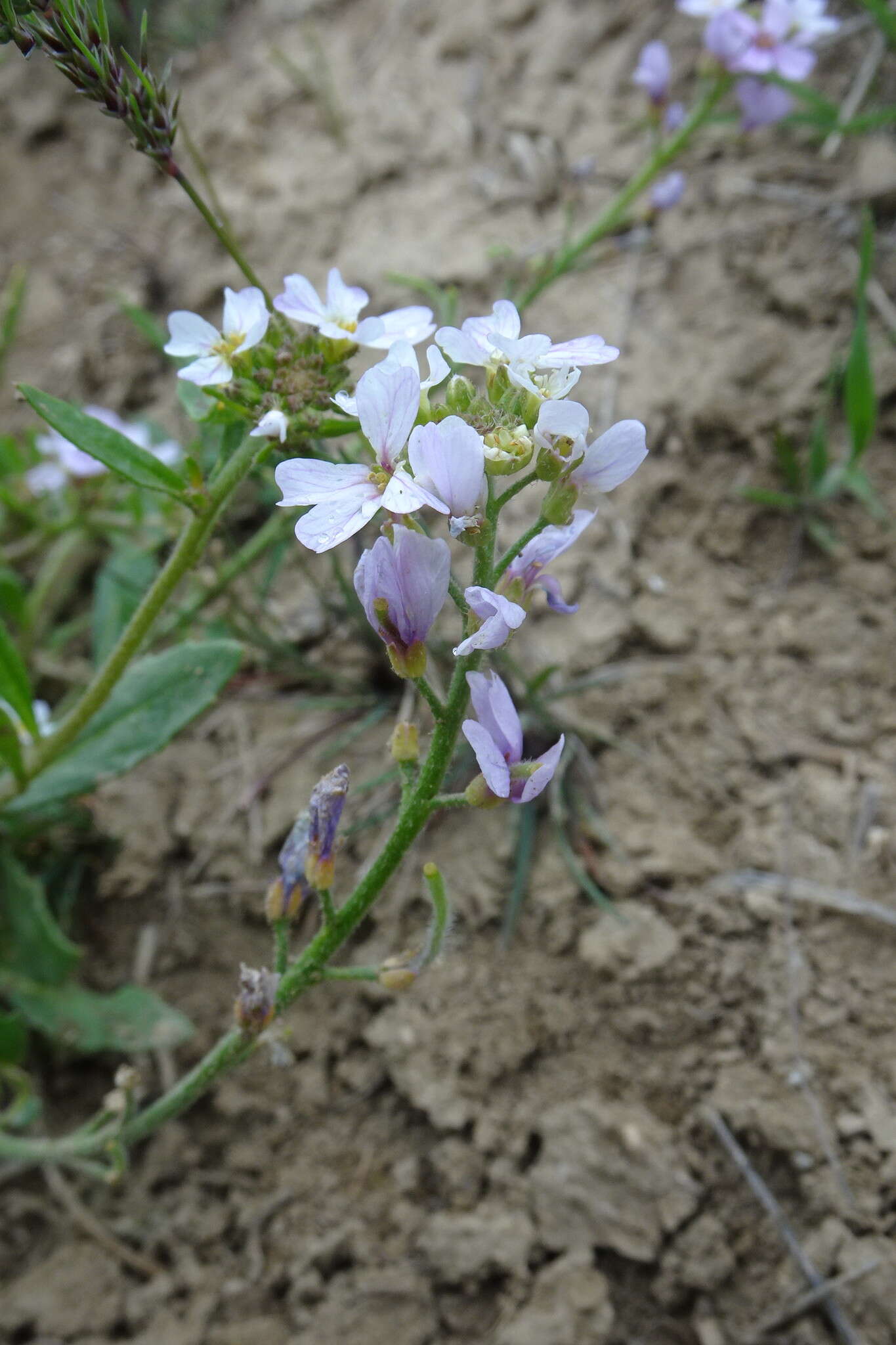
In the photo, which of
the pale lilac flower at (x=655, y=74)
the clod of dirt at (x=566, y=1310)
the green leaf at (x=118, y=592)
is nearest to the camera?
the clod of dirt at (x=566, y=1310)

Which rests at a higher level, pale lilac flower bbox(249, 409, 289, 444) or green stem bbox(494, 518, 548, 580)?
pale lilac flower bbox(249, 409, 289, 444)

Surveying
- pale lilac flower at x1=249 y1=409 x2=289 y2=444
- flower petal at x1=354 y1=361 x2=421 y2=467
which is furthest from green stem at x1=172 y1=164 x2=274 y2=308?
flower petal at x1=354 y1=361 x2=421 y2=467

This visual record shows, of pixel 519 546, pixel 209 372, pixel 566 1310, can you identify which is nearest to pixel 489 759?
pixel 519 546

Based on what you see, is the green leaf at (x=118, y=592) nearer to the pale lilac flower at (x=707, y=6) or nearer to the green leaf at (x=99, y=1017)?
the green leaf at (x=99, y=1017)

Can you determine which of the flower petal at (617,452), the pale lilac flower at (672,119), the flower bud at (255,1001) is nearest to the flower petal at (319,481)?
the flower petal at (617,452)

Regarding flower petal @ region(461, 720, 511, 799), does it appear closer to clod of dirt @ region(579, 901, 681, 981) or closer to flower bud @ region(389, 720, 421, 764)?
flower bud @ region(389, 720, 421, 764)

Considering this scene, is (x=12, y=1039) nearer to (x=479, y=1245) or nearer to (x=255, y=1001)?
(x=255, y=1001)
